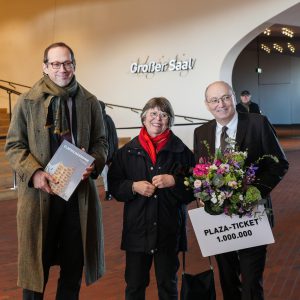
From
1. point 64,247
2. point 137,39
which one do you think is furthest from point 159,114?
point 137,39

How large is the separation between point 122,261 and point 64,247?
6.72ft

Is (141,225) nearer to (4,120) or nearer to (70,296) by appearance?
(70,296)

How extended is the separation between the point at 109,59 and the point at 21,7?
3.58m

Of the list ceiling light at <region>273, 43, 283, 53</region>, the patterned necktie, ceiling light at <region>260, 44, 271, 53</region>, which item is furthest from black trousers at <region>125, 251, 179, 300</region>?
ceiling light at <region>260, 44, 271, 53</region>

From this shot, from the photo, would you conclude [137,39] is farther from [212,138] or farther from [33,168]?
[33,168]

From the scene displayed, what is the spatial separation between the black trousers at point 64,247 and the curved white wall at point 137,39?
9.02 meters

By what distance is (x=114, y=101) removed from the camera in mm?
13281

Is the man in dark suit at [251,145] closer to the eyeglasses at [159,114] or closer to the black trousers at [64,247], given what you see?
the eyeglasses at [159,114]

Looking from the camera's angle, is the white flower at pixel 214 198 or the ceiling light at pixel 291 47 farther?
the ceiling light at pixel 291 47

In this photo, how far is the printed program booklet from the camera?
8.68 ft

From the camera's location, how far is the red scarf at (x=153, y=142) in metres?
2.89

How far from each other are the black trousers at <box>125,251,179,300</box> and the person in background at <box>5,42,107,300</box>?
0.78 feet

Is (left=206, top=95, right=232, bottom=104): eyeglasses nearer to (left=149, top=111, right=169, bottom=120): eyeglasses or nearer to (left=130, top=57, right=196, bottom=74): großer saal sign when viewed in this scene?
(left=149, top=111, right=169, bottom=120): eyeglasses

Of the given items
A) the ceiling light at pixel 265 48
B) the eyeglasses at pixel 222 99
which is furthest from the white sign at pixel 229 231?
the ceiling light at pixel 265 48
